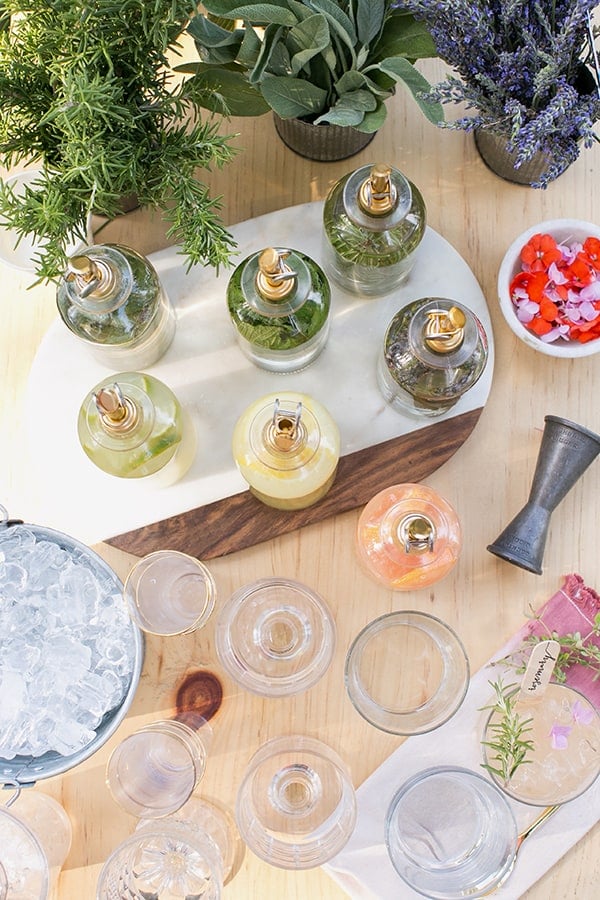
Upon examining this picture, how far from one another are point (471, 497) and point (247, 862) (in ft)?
1.69

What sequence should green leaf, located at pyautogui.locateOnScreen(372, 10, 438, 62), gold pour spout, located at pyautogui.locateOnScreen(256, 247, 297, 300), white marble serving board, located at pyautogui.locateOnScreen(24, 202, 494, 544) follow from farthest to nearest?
1. white marble serving board, located at pyautogui.locateOnScreen(24, 202, 494, 544)
2. green leaf, located at pyautogui.locateOnScreen(372, 10, 438, 62)
3. gold pour spout, located at pyautogui.locateOnScreen(256, 247, 297, 300)

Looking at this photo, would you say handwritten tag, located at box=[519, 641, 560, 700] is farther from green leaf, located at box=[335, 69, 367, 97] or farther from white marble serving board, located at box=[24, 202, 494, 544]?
green leaf, located at box=[335, 69, 367, 97]

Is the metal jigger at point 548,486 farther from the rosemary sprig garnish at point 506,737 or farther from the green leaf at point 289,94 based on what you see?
the green leaf at point 289,94

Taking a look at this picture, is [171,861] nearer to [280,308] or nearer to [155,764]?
[155,764]

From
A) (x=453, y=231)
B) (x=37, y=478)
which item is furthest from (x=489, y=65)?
(x=37, y=478)

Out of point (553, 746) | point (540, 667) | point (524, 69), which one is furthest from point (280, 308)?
point (553, 746)

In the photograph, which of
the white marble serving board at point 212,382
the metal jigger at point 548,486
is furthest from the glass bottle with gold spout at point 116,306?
the metal jigger at point 548,486

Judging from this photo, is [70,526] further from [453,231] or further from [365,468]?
[453,231]

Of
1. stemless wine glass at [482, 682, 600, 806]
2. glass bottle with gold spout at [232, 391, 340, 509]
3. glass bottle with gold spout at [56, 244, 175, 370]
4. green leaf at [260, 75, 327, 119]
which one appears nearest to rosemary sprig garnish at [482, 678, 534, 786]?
stemless wine glass at [482, 682, 600, 806]

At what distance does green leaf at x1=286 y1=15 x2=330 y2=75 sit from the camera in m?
0.77

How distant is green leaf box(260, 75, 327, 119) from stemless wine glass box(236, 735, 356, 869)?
2.36ft

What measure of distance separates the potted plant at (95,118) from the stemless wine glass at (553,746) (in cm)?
63

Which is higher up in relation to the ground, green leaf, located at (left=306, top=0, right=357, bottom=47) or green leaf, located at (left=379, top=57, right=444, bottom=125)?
green leaf, located at (left=306, top=0, right=357, bottom=47)

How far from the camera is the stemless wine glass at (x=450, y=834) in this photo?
87cm
